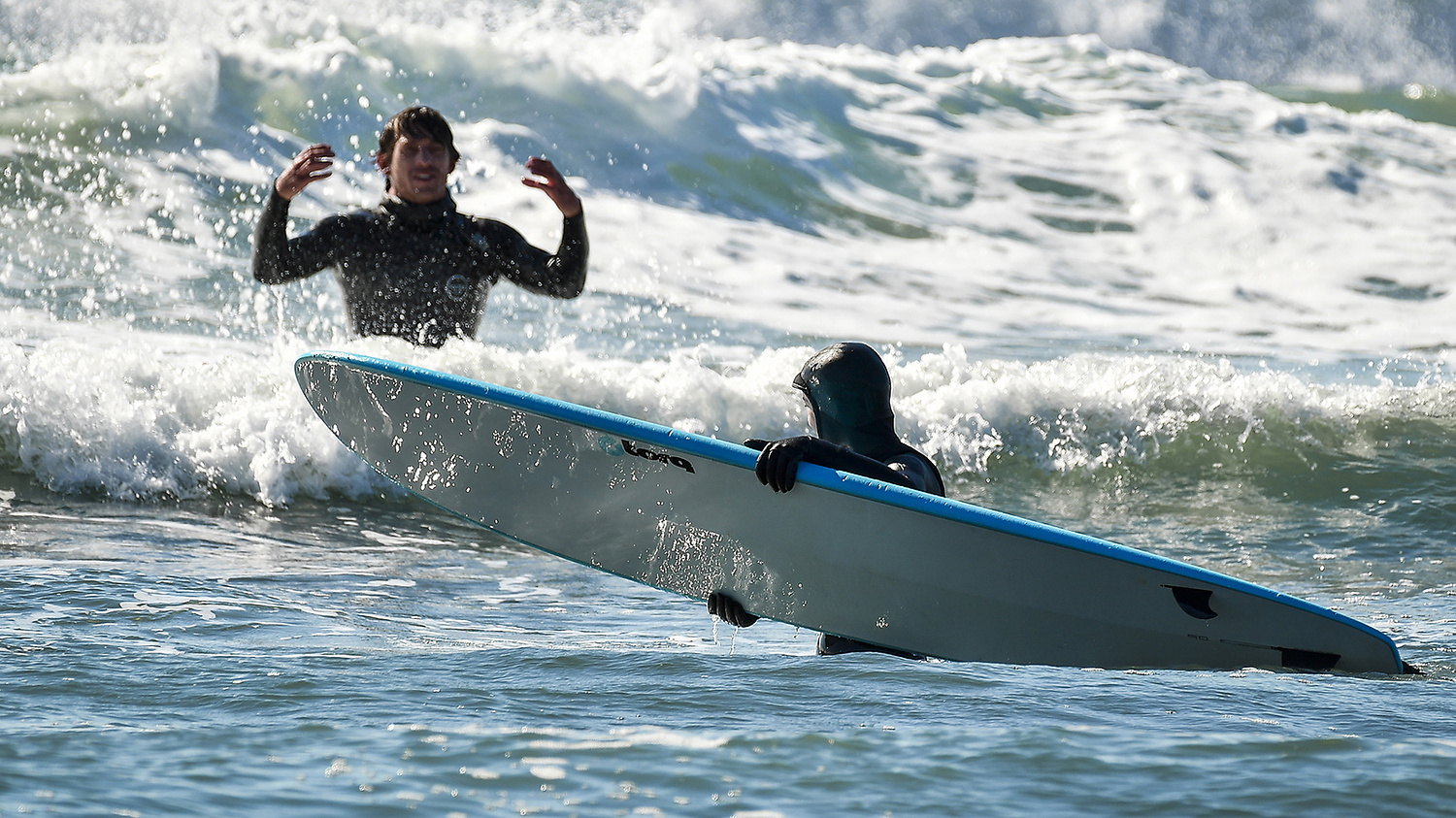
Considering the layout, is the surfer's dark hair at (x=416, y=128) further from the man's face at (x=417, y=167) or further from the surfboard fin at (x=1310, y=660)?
the surfboard fin at (x=1310, y=660)

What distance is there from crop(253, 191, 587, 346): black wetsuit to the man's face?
0.04 metres

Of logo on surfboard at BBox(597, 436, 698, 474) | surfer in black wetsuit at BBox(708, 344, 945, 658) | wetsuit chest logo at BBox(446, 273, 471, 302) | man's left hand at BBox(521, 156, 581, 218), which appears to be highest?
man's left hand at BBox(521, 156, 581, 218)

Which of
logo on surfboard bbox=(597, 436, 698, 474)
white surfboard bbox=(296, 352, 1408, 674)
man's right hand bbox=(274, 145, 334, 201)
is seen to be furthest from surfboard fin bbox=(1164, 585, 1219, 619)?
man's right hand bbox=(274, 145, 334, 201)

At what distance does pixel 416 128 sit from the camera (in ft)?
14.6

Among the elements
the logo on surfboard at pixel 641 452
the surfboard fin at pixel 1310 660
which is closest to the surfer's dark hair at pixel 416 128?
the logo on surfboard at pixel 641 452

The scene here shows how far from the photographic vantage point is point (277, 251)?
14.2 ft

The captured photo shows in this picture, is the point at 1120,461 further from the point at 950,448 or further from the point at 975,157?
the point at 975,157

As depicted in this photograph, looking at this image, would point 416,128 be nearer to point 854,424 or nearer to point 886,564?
point 854,424

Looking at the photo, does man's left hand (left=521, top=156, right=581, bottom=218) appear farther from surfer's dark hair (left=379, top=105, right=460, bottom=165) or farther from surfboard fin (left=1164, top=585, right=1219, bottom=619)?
surfboard fin (left=1164, top=585, right=1219, bottom=619)

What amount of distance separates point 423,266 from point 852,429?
73.8 inches

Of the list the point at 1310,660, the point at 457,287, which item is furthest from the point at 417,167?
the point at 1310,660

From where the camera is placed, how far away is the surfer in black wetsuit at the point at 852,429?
3.29 metres

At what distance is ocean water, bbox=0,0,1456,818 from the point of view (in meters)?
2.53

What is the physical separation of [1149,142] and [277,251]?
18.5 metres
